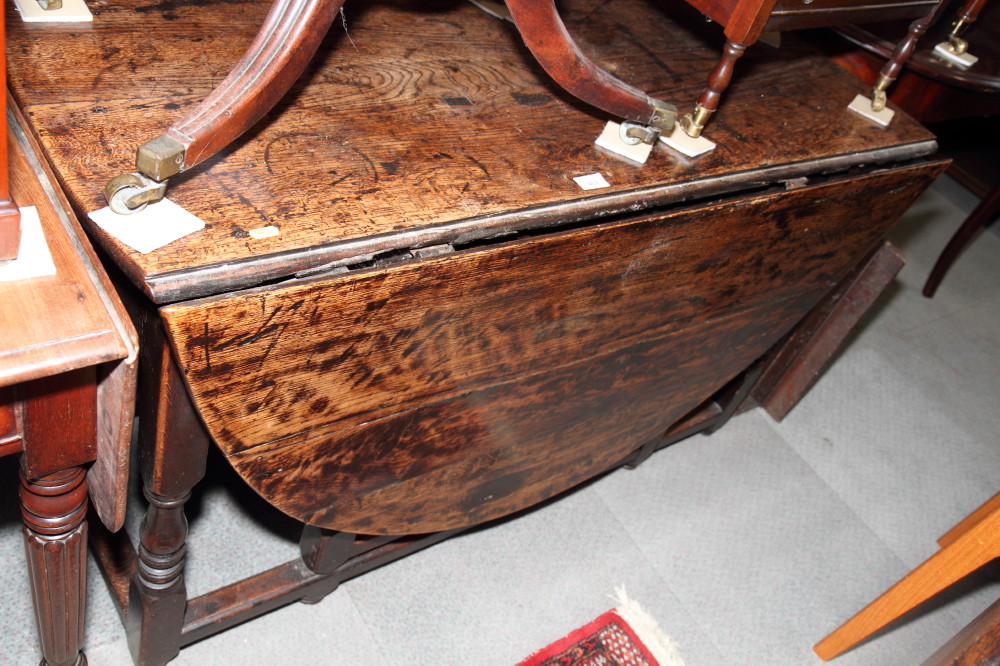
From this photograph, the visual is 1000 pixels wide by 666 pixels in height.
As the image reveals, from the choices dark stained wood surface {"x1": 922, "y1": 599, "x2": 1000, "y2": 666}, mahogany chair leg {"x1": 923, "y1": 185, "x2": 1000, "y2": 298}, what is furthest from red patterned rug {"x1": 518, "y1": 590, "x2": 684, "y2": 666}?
mahogany chair leg {"x1": 923, "y1": 185, "x2": 1000, "y2": 298}

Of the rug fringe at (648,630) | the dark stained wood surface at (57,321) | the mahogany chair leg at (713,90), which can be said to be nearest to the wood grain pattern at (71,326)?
the dark stained wood surface at (57,321)

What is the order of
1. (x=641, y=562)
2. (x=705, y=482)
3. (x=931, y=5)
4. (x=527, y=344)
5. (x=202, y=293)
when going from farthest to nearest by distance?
(x=705, y=482) → (x=641, y=562) → (x=931, y=5) → (x=527, y=344) → (x=202, y=293)

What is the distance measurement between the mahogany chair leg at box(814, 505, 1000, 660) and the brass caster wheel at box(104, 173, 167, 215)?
1296 millimetres

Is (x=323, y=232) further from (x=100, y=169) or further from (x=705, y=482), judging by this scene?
(x=705, y=482)

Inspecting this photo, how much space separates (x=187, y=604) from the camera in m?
1.32

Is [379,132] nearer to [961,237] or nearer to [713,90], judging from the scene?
[713,90]

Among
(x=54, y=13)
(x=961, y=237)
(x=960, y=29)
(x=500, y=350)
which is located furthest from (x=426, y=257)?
(x=961, y=237)

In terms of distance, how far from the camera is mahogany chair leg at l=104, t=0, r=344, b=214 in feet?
2.81

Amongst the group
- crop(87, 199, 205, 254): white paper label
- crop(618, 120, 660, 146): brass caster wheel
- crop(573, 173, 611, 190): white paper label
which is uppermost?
crop(618, 120, 660, 146): brass caster wheel

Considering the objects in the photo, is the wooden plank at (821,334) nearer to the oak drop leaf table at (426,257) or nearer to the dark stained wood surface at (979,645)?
the oak drop leaf table at (426,257)

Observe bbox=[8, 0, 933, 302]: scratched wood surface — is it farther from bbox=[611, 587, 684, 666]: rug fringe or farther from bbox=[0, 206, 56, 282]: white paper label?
bbox=[611, 587, 684, 666]: rug fringe

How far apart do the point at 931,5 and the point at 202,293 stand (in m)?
1.27

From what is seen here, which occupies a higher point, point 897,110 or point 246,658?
point 897,110

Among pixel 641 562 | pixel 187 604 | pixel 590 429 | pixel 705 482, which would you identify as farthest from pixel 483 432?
pixel 705 482
